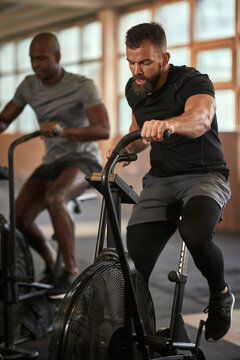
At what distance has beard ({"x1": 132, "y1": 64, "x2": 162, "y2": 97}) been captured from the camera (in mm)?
2325

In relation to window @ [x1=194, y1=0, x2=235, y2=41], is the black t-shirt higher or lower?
lower

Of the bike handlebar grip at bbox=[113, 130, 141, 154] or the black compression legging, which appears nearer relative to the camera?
the bike handlebar grip at bbox=[113, 130, 141, 154]

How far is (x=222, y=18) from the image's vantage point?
25.6 feet

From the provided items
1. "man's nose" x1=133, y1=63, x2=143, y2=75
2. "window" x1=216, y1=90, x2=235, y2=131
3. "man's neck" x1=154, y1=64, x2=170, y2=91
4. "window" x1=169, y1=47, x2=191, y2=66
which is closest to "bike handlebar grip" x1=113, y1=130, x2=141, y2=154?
"man's nose" x1=133, y1=63, x2=143, y2=75

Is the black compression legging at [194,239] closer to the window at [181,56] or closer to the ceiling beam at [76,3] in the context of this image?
the window at [181,56]

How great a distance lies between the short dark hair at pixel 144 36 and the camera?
2.25 meters

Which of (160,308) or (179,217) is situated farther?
(160,308)

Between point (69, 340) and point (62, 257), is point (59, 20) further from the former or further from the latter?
point (69, 340)

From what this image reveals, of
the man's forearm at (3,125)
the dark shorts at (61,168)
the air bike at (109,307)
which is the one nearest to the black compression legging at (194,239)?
the air bike at (109,307)

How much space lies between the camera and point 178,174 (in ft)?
8.20

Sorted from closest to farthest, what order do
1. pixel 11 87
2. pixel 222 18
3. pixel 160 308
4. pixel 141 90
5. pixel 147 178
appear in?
1. pixel 141 90
2. pixel 147 178
3. pixel 160 308
4. pixel 222 18
5. pixel 11 87

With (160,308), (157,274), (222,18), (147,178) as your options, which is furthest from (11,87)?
(147,178)

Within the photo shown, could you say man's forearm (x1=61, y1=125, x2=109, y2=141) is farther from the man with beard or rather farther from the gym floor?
the gym floor

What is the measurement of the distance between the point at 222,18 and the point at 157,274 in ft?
13.5
